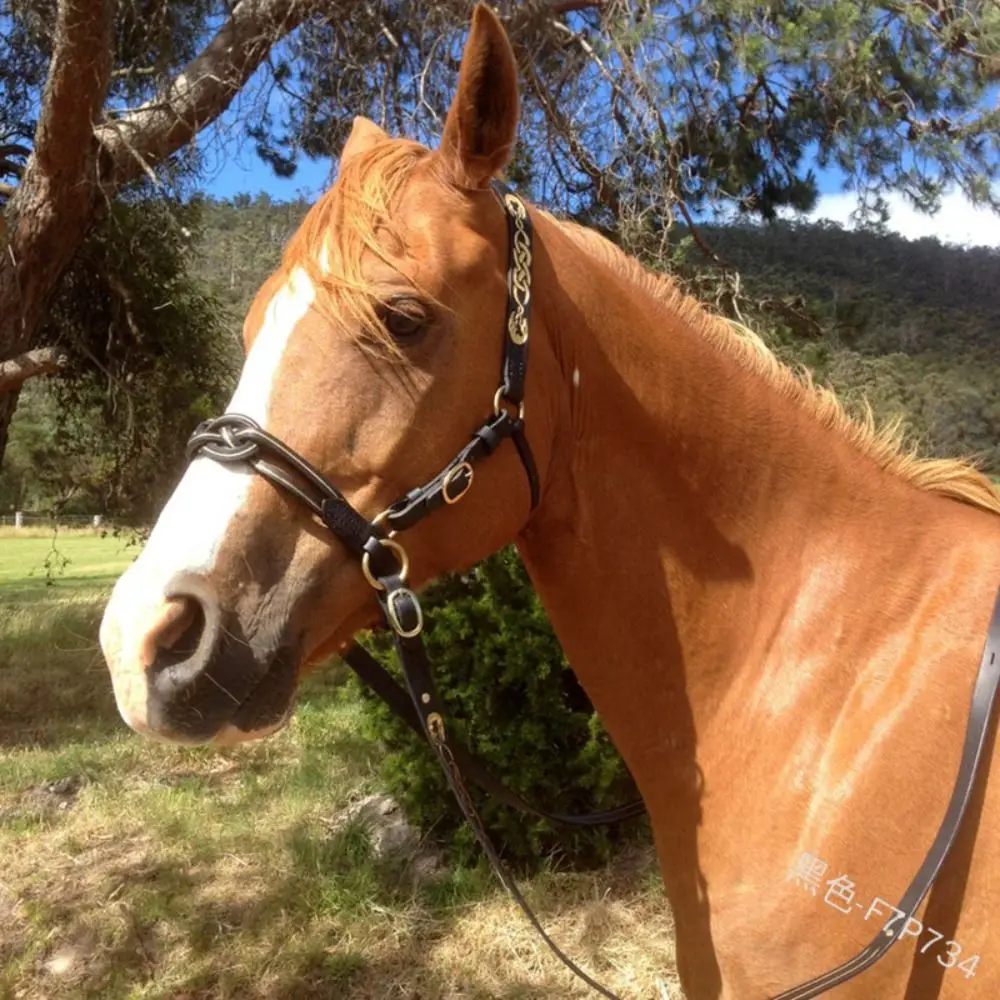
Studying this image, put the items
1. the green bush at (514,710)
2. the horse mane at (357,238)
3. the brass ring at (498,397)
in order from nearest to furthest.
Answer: the horse mane at (357,238), the brass ring at (498,397), the green bush at (514,710)

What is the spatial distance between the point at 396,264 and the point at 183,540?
0.59 meters

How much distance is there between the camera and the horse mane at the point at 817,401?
1.75 meters

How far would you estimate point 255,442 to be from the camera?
4.31 ft

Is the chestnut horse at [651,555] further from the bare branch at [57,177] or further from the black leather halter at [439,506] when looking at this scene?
the bare branch at [57,177]

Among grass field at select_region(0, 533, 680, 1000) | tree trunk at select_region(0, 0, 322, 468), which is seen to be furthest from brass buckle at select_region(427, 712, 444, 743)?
tree trunk at select_region(0, 0, 322, 468)

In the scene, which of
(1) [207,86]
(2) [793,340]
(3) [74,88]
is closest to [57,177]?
(3) [74,88]

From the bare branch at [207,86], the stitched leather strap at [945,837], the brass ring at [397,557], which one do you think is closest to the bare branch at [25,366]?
the bare branch at [207,86]

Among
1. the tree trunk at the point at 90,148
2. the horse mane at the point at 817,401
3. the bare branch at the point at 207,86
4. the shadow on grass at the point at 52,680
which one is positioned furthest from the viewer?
the shadow on grass at the point at 52,680

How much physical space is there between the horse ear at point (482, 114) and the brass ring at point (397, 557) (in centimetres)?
68

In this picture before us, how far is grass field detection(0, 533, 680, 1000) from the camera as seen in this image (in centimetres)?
333

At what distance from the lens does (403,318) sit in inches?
55.0

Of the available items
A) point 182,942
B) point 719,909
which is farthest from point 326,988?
point 719,909

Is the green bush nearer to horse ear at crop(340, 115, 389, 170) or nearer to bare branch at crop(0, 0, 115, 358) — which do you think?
horse ear at crop(340, 115, 389, 170)

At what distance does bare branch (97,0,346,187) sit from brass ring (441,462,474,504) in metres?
4.69
